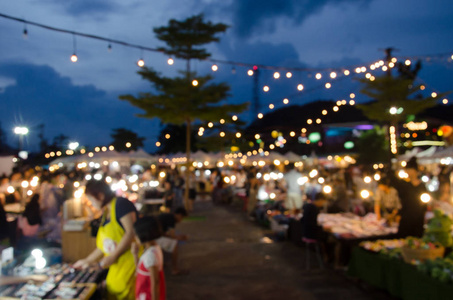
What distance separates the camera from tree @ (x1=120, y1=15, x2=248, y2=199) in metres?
15.6

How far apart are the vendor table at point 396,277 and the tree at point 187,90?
10008 millimetres

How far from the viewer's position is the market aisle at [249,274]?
251 inches

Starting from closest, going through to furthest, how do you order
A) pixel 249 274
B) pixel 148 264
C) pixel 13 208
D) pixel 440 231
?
pixel 148 264 → pixel 440 231 → pixel 249 274 → pixel 13 208

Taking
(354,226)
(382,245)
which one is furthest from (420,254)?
(354,226)

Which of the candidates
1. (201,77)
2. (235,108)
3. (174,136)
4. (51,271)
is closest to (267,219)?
(235,108)

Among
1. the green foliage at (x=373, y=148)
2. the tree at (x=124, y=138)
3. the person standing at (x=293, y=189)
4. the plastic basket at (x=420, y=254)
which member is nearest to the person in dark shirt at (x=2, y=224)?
the plastic basket at (x=420, y=254)

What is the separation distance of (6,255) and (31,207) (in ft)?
14.5

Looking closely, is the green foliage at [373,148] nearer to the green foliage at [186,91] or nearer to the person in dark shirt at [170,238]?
the green foliage at [186,91]

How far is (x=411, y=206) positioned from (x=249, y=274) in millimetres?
3218

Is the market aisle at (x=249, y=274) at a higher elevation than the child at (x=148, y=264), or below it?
below

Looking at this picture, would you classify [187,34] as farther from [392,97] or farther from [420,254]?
[420,254]

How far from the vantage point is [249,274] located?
7.45 meters

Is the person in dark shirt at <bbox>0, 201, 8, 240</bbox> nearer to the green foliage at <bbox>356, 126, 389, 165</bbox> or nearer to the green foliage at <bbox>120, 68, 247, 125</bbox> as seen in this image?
the green foliage at <bbox>120, 68, 247, 125</bbox>

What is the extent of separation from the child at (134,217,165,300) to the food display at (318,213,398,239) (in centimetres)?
488
